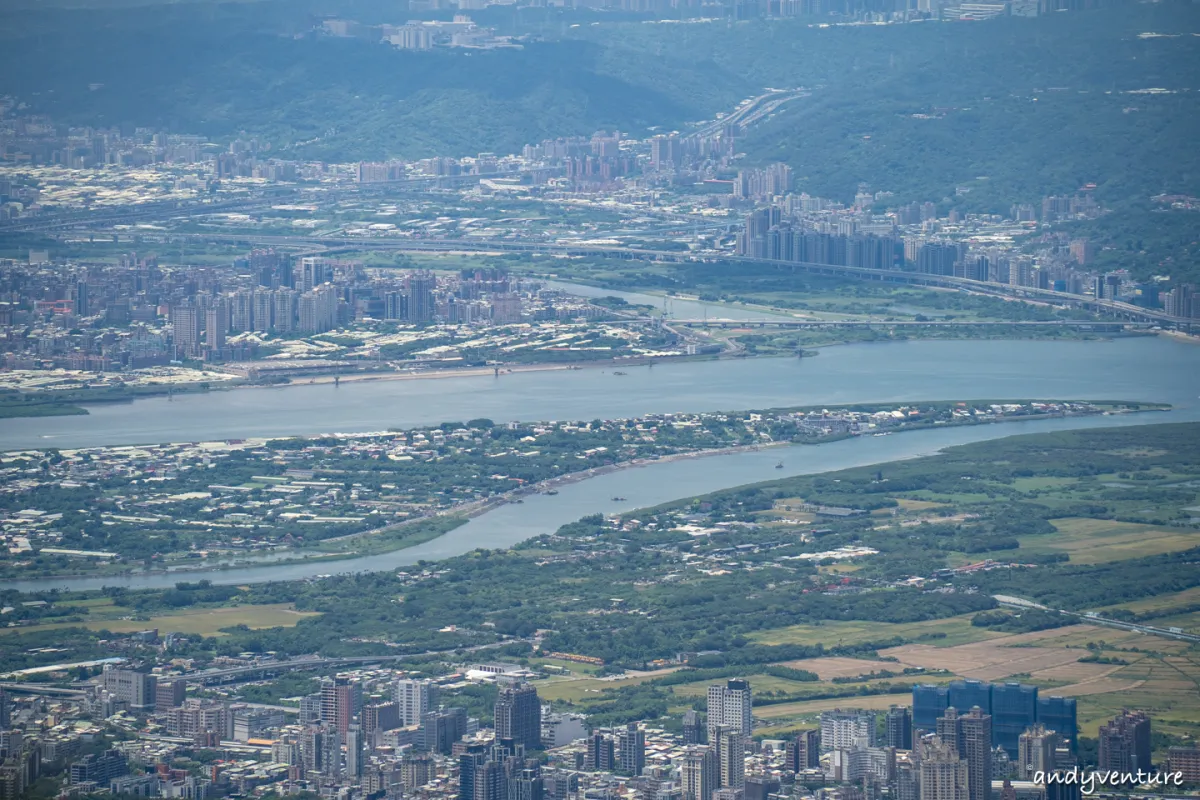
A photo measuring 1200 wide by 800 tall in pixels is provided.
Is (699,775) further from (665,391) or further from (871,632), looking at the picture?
(665,391)

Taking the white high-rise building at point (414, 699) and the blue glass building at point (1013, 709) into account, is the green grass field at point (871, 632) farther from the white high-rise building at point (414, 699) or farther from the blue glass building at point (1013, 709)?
the white high-rise building at point (414, 699)

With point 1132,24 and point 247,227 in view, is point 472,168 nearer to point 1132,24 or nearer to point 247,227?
point 247,227

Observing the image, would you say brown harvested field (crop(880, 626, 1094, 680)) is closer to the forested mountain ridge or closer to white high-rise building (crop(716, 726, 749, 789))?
white high-rise building (crop(716, 726, 749, 789))

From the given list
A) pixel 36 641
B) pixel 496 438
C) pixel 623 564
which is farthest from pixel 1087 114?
pixel 36 641

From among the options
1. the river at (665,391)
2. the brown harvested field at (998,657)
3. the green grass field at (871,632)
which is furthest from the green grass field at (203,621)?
the river at (665,391)

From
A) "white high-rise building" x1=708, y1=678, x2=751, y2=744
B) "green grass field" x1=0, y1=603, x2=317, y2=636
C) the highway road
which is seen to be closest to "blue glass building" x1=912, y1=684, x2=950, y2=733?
"white high-rise building" x1=708, y1=678, x2=751, y2=744

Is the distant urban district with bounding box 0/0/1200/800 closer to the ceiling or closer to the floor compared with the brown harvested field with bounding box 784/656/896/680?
closer to the ceiling

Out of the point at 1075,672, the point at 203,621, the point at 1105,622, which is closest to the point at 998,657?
the point at 1075,672
